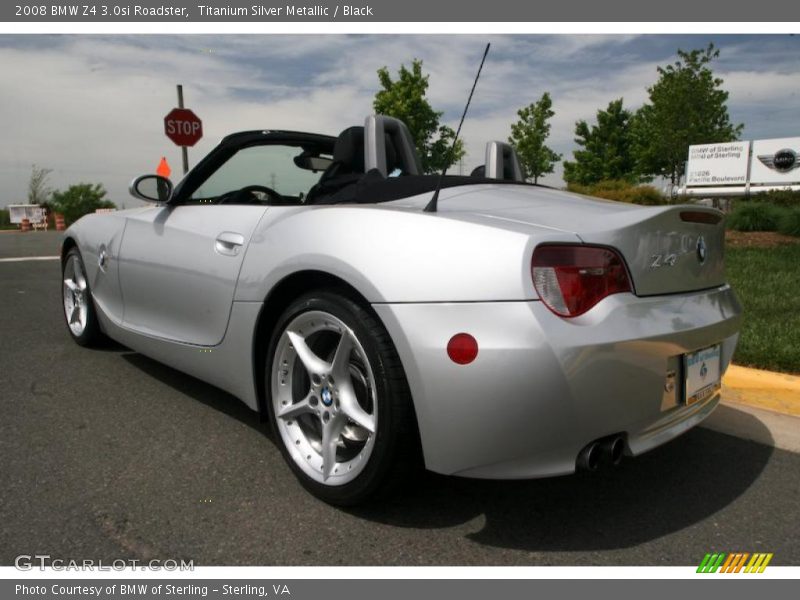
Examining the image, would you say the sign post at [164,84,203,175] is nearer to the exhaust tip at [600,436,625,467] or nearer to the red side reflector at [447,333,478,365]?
the red side reflector at [447,333,478,365]

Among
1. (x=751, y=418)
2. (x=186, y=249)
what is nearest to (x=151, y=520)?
(x=186, y=249)

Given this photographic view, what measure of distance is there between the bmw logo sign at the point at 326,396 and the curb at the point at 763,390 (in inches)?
90.3

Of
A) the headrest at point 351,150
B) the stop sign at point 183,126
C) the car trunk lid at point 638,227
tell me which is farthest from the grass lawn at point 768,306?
the stop sign at point 183,126

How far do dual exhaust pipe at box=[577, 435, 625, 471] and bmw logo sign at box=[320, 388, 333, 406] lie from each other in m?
0.87

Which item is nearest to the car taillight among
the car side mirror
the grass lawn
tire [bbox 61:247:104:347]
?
the car side mirror

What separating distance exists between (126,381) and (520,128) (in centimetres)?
2861

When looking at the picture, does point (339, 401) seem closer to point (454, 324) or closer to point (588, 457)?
point (454, 324)

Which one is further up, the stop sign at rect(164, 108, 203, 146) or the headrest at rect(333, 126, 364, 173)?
the stop sign at rect(164, 108, 203, 146)

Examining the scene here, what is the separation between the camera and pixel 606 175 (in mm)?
37062

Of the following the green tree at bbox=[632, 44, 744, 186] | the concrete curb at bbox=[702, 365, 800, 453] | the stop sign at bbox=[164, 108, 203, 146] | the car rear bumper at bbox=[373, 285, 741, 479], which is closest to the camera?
the car rear bumper at bbox=[373, 285, 741, 479]

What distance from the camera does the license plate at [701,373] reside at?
7.25ft

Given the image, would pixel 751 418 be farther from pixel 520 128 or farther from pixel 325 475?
pixel 520 128

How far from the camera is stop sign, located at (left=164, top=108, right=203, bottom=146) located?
13.8m

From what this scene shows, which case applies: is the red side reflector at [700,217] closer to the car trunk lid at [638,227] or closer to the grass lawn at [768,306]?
the car trunk lid at [638,227]
